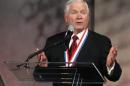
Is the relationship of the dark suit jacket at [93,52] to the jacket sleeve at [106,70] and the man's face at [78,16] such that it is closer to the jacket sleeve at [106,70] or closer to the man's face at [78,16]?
the jacket sleeve at [106,70]

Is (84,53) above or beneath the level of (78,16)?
beneath

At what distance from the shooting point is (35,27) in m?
3.84

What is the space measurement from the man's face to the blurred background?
1.38 meters

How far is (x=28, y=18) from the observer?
380 cm

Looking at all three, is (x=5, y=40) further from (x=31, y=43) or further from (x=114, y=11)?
(x=114, y=11)

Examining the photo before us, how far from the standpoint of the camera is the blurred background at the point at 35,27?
3.76 m

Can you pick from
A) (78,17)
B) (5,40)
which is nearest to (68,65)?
(78,17)

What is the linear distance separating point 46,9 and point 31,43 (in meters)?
0.37

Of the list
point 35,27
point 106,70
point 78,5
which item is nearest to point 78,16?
point 78,5

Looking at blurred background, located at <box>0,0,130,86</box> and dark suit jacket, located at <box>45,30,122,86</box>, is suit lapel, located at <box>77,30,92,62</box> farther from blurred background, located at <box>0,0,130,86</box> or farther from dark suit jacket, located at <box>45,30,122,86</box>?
blurred background, located at <box>0,0,130,86</box>

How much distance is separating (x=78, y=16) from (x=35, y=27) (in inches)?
59.0

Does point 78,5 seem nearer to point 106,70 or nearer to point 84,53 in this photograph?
point 84,53

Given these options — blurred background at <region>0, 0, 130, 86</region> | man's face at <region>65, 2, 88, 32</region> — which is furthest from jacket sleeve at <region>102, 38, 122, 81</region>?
blurred background at <region>0, 0, 130, 86</region>

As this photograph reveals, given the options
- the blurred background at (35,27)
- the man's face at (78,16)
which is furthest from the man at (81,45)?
the blurred background at (35,27)
